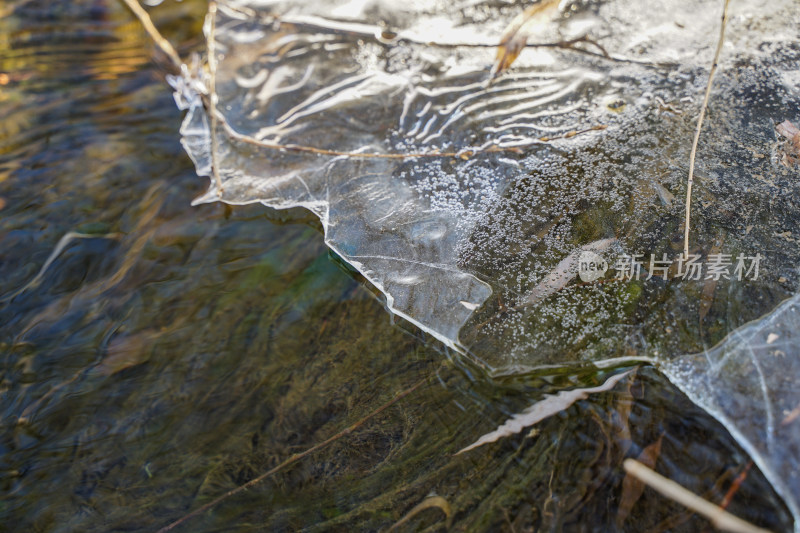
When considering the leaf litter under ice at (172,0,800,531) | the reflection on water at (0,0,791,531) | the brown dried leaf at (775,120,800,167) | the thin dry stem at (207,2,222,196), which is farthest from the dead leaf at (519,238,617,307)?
the thin dry stem at (207,2,222,196)

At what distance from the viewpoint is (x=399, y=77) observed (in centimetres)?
268

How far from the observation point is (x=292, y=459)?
1801mm

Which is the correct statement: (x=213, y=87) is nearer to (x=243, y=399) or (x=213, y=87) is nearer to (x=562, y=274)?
(x=243, y=399)

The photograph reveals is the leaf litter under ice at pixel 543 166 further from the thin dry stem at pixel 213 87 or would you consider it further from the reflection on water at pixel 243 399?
the reflection on water at pixel 243 399

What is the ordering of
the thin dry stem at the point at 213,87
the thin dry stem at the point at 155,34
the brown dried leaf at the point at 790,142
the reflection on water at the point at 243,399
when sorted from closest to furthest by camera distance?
the reflection on water at the point at 243,399 < the brown dried leaf at the point at 790,142 < the thin dry stem at the point at 213,87 < the thin dry stem at the point at 155,34

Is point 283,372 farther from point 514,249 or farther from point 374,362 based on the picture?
point 514,249

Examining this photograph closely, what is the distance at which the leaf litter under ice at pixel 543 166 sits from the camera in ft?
5.89

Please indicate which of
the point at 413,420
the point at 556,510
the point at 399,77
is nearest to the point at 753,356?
the point at 556,510

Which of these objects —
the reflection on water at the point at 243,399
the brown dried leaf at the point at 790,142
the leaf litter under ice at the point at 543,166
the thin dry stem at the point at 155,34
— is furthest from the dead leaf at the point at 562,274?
the thin dry stem at the point at 155,34

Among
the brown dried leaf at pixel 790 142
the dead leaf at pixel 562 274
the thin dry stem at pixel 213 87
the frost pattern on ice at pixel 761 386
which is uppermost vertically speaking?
the thin dry stem at pixel 213 87

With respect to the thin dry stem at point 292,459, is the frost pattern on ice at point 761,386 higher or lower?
higher

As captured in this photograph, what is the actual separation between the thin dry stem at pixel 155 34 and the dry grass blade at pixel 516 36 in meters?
1.71

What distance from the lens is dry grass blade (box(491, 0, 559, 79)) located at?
2.63 metres

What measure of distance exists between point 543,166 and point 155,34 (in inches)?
95.2
